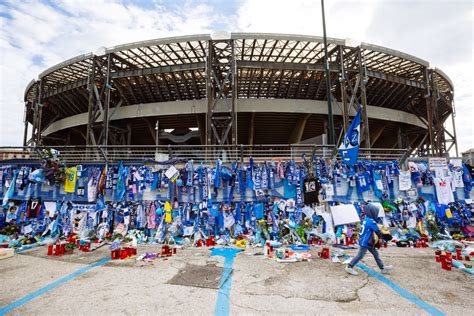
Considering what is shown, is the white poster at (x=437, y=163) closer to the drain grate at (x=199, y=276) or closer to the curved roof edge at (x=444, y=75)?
the drain grate at (x=199, y=276)

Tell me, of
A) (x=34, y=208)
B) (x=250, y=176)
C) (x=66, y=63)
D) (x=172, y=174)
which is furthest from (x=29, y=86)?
(x=250, y=176)

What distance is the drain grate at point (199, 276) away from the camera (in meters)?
4.06

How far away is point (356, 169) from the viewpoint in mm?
7473

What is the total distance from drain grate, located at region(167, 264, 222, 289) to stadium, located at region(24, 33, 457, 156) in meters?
9.87

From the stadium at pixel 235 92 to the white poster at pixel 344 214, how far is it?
8.23m

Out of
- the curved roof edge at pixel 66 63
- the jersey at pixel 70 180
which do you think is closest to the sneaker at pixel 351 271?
the jersey at pixel 70 180

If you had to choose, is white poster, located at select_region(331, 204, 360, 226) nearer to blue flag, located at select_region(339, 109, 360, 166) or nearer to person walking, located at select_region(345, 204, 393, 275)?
blue flag, located at select_region(339, 109, 360, 166)

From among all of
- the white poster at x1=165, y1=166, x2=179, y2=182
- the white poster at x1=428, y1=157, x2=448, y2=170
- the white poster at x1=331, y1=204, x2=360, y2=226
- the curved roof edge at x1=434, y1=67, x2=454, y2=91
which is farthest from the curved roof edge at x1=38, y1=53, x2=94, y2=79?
the curved roof edge at x1=434, y1=67, x2=454, y2=91

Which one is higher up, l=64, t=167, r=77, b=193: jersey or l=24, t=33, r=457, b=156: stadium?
l=24, t=33, r=457, b=156: stadium

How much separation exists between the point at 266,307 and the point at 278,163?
4617 mm

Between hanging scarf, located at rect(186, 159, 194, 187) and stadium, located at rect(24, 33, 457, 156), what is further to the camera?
stadium, located at rect(24, 33, 457, 156)

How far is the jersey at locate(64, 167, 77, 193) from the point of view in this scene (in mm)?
7629

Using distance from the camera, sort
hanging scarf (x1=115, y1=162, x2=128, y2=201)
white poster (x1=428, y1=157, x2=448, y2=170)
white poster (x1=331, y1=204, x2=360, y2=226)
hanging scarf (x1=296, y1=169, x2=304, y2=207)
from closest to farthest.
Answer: white poster (x1=331, y1=204, x2=360, y2=226)
hanging scarf (x1=296, y1=169, x2=304, y2=207)
hanging scarf (x1=115, y1=162, x2=128, y2=201)
white poster (x1=428, y1=157, x2=448, y2=170)

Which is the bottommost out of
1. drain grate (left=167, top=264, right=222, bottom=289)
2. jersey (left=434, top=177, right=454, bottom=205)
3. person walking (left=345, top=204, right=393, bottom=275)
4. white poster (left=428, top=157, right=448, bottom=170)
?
drain grate (left=167, top=264, right=222, bottom=289)
